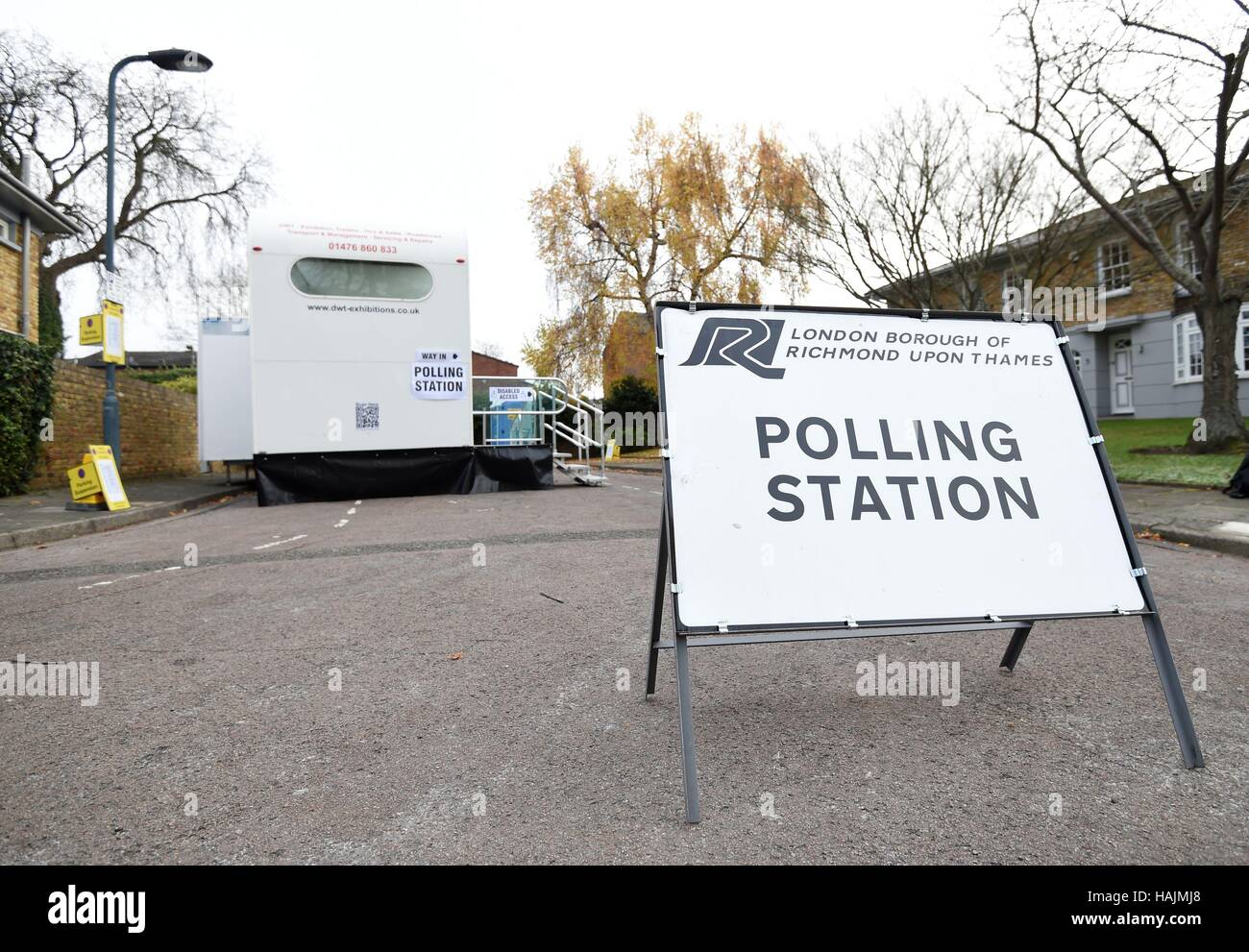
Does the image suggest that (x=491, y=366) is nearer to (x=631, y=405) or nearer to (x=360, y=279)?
(x=631, y=405)

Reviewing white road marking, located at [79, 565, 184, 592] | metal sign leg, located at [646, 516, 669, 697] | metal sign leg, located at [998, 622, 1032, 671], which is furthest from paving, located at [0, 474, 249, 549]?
metal sign leg, located at [998, 622, 1032, 671]

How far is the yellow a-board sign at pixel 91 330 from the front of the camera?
40.3 feet

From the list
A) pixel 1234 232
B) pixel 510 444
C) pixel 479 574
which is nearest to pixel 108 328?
pixel 510 444

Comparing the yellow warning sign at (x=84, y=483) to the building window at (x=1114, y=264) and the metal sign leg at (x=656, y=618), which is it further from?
the building window at (x=1114, y=264)

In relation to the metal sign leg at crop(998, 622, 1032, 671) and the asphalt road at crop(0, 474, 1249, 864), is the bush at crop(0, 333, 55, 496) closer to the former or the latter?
the asphalt road at crop(0, 474, 1249, 864)

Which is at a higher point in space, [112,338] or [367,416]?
[112,338]

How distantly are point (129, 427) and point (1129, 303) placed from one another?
29.3m

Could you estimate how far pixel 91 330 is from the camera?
12375 mm

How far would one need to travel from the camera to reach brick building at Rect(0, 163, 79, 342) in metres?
17.7

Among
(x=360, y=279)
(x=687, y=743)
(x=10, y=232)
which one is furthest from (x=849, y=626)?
(x=10, y=232)

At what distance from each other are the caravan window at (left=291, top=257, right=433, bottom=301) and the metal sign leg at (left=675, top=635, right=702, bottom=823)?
36.5ft

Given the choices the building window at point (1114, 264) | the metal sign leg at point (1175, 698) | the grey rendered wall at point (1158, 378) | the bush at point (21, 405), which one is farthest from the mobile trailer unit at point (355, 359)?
the grey rendered wall at point (1158, 378)

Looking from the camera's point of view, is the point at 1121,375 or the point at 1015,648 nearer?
the point at 1015,648
